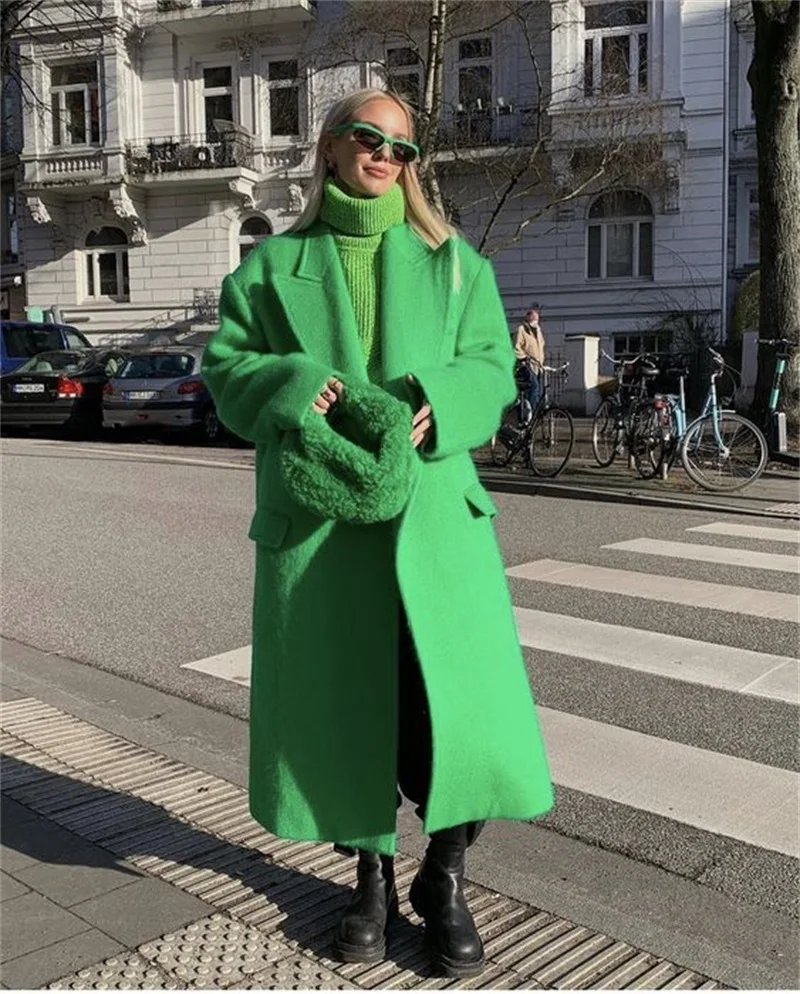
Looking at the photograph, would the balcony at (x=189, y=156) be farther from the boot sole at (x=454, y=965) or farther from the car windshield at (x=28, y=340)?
the boot sole at (x=454, y=965)

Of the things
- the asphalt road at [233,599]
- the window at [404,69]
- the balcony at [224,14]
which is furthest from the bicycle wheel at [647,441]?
the balcony at [224,14]

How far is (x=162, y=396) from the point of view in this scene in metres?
17.0

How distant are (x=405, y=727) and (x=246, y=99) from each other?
104 ft

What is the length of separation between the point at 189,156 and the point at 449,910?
3137 cm

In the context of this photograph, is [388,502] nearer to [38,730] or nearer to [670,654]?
[38,730]

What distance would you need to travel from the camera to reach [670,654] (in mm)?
5457

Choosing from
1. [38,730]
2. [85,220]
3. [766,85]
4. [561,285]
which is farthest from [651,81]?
[38,730]

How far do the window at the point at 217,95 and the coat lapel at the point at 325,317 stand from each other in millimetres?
31431

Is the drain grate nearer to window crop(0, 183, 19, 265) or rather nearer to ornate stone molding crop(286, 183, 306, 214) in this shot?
ornate stone molding crop(286, 183, 306, 214)

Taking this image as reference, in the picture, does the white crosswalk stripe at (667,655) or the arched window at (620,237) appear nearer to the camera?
the white crosswalk stripe at (667,655)

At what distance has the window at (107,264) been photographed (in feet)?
110

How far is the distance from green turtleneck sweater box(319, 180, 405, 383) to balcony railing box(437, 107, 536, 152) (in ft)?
84.3

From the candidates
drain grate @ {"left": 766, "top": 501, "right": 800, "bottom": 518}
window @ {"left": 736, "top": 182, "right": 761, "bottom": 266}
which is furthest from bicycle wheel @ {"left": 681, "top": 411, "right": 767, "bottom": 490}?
window @ {"left": 736, "top": 182, "right": 761, "bottom": 266}

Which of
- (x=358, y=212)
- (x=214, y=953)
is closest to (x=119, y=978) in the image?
(x=214, y=953)
